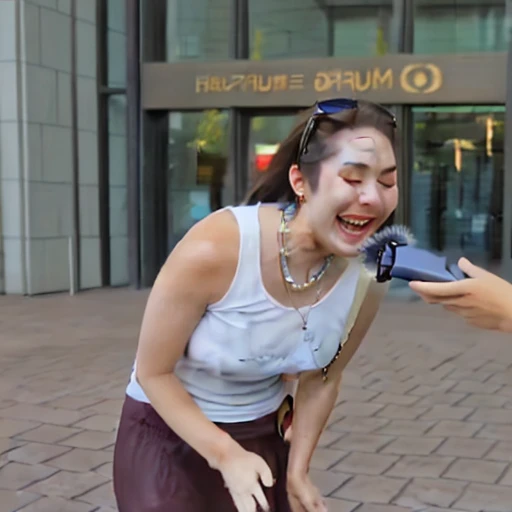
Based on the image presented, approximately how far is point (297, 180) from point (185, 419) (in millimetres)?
624

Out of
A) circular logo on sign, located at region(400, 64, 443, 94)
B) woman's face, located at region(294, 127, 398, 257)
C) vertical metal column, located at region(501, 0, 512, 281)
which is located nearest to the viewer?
woman's face, located at region(294, 127, 398, 257)

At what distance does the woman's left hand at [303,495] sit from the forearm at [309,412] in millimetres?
26

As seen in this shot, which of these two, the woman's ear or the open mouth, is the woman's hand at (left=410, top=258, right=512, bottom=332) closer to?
the open mouth

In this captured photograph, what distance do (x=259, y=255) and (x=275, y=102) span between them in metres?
8.46

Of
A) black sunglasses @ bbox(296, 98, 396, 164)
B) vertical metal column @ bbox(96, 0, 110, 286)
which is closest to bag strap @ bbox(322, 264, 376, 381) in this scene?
black sunglasses @ bbox(296, 98, 396, 164)

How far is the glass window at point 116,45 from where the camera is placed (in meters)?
11.4

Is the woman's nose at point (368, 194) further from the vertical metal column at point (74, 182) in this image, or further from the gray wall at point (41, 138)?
the vertical metal column at point (74, 182)

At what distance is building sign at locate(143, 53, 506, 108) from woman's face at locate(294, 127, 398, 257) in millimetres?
8028

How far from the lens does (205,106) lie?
10.5 meters

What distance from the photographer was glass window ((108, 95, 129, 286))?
11.5 metres

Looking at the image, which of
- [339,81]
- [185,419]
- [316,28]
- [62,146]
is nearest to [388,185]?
[185,419]

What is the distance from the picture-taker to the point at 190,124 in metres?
10.9

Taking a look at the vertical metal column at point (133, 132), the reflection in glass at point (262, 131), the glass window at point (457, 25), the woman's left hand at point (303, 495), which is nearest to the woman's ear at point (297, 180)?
the woman's left hand at point (303, 495)

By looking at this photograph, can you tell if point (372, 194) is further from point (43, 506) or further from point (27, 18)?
point (27, 18)
